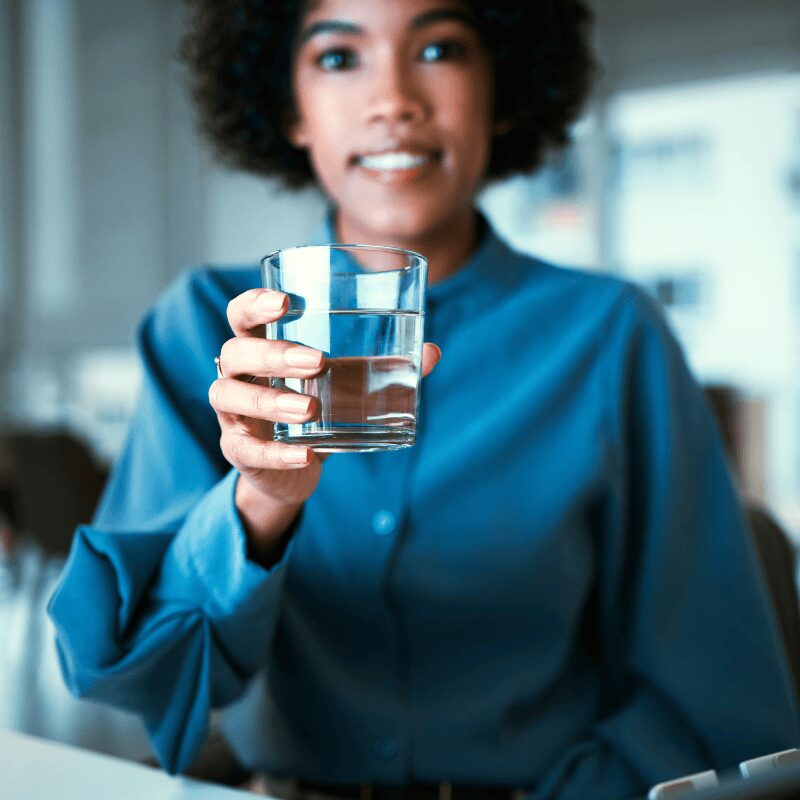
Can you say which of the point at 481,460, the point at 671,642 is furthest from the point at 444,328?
the point at 671,642

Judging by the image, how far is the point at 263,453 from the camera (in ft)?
2.01

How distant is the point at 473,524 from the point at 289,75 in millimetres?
601

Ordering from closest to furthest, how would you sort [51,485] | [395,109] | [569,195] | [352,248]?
[352,248] < [395,109] < [51,485] < [569,195]

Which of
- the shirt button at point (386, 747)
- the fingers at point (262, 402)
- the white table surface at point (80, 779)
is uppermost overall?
the fingers at point (262, 402)

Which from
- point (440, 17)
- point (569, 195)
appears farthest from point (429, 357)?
point (569, 195)

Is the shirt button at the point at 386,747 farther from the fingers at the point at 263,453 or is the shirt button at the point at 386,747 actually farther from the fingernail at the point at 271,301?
the fingernail at the point at 271,301

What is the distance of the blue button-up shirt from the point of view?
0.99m

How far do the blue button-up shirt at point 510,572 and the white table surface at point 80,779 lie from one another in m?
0.24

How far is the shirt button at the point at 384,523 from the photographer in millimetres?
993

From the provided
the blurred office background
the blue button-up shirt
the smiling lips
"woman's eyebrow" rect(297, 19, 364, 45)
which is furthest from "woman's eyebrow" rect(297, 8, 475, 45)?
the blurred office background

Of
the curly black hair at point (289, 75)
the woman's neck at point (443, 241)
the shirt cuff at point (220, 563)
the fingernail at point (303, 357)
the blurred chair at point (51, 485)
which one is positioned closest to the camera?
the fingernail at point (303, 357)

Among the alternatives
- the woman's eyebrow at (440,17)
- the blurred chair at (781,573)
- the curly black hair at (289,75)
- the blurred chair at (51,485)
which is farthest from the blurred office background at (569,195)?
the woman's eyebrow at (440,17)

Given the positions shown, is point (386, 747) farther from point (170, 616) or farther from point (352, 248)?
point (352, 248)

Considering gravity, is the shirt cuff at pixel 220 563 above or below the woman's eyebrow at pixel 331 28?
below
